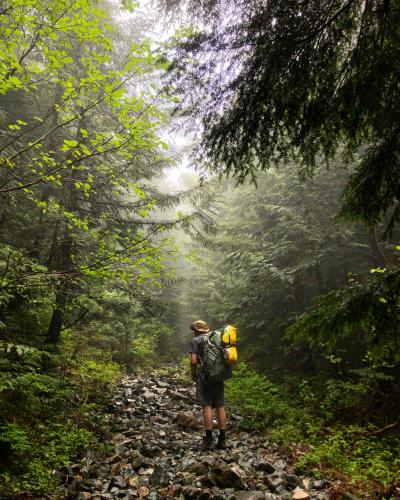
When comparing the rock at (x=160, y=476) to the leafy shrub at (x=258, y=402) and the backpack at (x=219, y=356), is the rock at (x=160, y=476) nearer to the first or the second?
the backpack at (x=219, y=356)

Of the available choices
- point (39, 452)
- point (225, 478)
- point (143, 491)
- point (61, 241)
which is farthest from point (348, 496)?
point (61, 241)

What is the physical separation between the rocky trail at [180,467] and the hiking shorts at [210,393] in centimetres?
88

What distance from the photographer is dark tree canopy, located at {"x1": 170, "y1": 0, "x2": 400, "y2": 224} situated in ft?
11.0

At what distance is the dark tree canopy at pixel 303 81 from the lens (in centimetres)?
335

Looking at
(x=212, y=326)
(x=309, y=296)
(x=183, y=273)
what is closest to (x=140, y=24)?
(x=309, y=296)

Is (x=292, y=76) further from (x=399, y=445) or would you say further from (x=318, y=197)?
(x=318, y=197)

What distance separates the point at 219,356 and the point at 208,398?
914 millimetres

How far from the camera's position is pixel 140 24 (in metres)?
15.1

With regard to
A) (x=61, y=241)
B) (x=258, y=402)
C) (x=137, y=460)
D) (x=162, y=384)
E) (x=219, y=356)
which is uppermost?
(x=61, y=241)

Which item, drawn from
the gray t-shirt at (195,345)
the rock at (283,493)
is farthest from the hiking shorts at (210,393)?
the rock at (283,493)

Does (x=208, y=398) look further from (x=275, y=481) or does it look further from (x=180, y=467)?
(x=275, y=481)

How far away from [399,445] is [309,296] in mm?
6897

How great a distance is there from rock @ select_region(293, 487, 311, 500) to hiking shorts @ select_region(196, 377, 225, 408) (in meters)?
2.40

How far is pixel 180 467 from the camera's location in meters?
6.04
